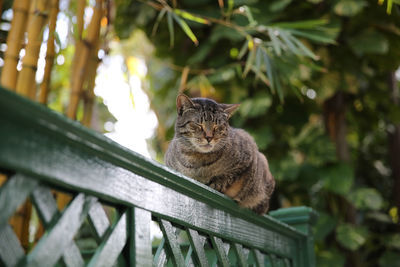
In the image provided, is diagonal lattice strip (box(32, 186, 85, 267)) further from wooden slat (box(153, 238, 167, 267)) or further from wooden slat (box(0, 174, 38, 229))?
wooden slat (box(153, 238, 167, 267))

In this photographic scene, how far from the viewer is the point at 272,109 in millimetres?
3680

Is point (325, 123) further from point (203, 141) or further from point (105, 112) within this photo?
point (105, 112)

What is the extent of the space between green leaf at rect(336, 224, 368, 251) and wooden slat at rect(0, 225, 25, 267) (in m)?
2.94

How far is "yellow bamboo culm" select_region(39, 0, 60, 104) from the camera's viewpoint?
184cm

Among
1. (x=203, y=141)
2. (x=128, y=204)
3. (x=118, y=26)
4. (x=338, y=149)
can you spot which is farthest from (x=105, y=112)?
(x=128, y=204)

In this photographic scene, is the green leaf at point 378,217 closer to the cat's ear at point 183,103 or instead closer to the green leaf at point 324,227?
the green leaf at point 324,227

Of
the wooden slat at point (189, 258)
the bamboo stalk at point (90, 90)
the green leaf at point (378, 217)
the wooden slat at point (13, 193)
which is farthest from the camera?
the green leaf at point (378, 217)

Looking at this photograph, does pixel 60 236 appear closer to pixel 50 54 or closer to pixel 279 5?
pixel 50 54

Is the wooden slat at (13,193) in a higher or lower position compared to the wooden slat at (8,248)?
higher

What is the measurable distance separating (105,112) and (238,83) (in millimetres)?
2650

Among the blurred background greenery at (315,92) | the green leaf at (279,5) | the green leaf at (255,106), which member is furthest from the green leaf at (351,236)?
the green leaf at (279,5)

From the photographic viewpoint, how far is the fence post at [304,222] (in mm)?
2250

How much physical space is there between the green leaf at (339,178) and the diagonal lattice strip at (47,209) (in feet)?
9.18

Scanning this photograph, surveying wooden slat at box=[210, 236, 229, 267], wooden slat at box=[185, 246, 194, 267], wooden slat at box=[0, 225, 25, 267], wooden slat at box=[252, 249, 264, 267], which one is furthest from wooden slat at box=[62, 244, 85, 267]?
wooden slat at box=[252, 249, 264, 267]
